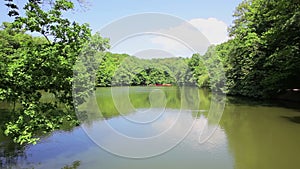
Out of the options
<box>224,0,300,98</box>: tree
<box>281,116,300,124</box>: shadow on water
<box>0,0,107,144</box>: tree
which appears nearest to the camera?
<box>0,0,107,144</box>: tree

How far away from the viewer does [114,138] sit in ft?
30.3

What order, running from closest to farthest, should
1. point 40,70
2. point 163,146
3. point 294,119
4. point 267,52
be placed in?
point 40,70 → point 163,146 → point 294,119 → point 267,52

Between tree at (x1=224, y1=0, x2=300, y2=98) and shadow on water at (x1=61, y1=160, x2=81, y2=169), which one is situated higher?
tree at (x1=224, y1=0, x2=300, y2=98)

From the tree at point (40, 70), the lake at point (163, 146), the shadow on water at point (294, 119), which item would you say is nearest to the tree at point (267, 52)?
the shadow on water at point (294, 119)

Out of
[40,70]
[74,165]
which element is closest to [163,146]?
[74,165]

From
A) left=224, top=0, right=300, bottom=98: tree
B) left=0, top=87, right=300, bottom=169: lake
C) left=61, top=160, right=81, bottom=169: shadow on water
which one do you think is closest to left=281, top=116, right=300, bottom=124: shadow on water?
left=0, top=87, right=300, bottom=169: lake

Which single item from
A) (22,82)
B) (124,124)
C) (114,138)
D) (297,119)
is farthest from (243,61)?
(22,82)

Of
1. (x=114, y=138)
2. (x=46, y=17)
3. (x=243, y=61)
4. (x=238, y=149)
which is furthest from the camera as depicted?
(x=243, y=61)

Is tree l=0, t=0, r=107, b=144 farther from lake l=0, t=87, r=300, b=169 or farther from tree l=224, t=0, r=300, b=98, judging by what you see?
tree l=224, t=0, r=300, b=98

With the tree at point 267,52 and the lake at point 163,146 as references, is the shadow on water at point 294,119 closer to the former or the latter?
the lake at point 163,146

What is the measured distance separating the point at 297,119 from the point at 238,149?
613 cm

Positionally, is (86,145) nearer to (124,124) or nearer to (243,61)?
(124,124)

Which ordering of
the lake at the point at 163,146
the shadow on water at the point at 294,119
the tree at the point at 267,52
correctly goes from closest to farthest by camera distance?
1. the lake at the point at 163,146
2. the shadow on water at the point at 294,119
3. the tree at the point at 267,52

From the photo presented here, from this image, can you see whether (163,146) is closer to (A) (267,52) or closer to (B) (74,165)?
(B) (74,165)
